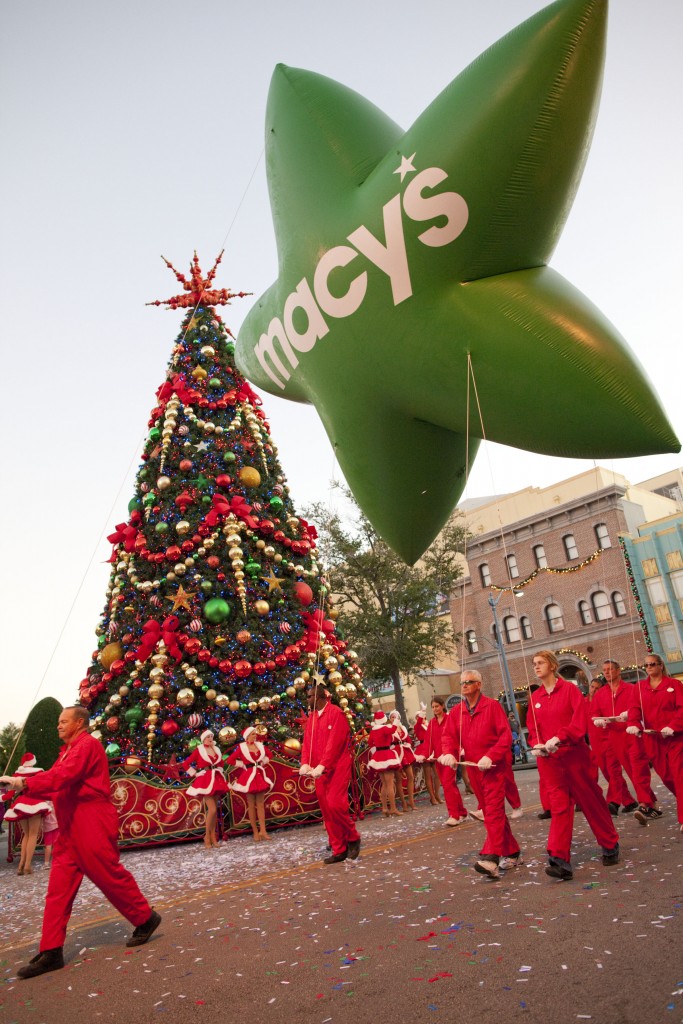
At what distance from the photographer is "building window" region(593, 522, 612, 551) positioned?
34844mm

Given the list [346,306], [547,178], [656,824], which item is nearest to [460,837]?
[656,824]

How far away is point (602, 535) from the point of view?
35000 millimetres

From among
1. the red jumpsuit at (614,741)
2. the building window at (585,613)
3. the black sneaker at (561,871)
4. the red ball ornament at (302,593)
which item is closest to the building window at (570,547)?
the building window at (585,613)

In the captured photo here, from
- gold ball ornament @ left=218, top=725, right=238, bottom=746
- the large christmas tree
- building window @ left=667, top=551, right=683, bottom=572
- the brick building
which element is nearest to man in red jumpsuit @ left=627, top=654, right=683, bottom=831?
the large christmas tree

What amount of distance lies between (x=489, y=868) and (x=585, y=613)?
104 feet

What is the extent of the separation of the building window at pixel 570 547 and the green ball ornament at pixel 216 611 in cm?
2735

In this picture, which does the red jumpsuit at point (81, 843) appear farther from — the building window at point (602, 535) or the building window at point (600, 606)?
the building window at point (602, 535)

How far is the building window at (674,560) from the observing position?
32938 mm

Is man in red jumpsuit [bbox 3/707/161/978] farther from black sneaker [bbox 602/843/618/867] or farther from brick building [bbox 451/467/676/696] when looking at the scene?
brick building [bbox 451/467/676/696]

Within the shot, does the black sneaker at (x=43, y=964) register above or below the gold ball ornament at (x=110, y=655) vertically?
below

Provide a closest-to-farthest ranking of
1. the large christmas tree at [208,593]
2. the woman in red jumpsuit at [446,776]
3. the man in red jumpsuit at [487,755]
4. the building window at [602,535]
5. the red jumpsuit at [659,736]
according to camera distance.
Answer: the man in red jumpsuit at [487,755], the red jumpsuit at [659,736], the woman in red jumpsuit at [446,776], the large christmas tree at [208,593], the building window at [602,535]

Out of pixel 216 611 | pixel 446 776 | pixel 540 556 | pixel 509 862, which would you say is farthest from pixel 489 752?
pixel 540 556

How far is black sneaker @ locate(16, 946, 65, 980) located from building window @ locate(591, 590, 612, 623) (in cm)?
3316

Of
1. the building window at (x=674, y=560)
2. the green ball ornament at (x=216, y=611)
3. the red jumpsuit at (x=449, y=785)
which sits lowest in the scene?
the red jumpsuit at (x=449, y=785)
